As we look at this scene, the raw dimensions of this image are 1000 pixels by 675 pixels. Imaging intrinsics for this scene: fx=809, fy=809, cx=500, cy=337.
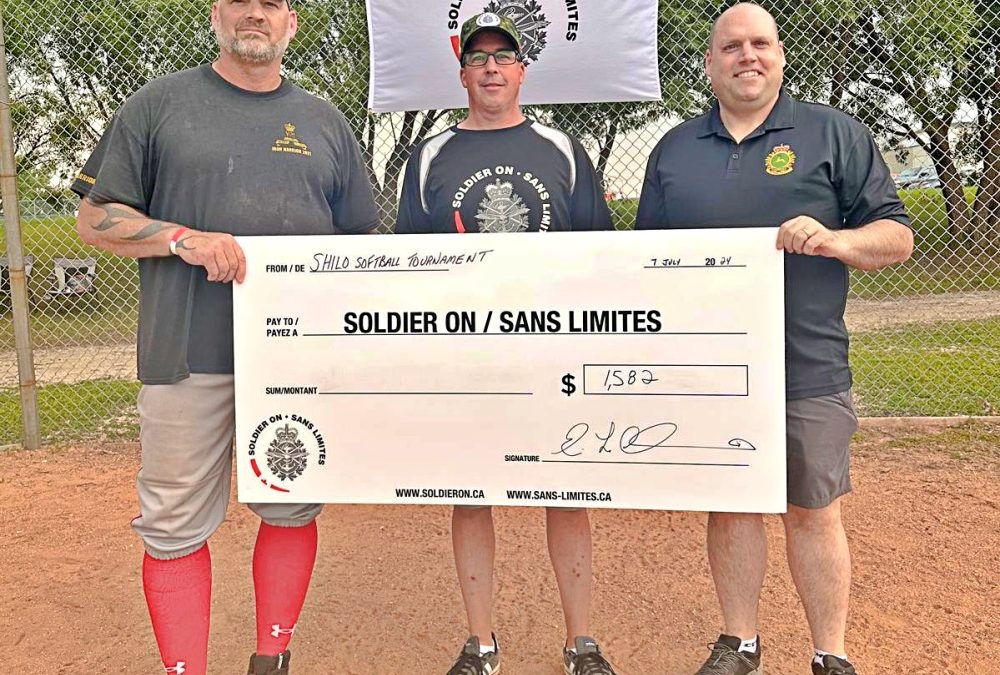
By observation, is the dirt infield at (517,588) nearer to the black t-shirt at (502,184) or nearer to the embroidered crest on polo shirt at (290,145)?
the black t-shirt at (502,184)

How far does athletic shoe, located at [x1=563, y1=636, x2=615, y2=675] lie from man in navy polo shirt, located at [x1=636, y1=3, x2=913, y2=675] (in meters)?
0.71

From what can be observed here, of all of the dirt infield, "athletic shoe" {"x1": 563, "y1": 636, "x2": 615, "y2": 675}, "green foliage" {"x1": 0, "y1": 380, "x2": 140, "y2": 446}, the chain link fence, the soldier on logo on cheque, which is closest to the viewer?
the soldier on logo on cheque

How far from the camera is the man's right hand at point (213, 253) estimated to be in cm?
239

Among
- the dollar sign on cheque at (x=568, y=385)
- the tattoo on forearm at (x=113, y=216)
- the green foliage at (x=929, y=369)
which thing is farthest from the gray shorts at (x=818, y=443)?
the green foliage at (x=929, y=369)

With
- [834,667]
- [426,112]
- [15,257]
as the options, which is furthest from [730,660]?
[15,257]

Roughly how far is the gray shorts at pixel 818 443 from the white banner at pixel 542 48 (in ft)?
8.92

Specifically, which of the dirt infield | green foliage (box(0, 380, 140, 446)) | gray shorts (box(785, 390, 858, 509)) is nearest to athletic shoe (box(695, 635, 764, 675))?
the dirt infield

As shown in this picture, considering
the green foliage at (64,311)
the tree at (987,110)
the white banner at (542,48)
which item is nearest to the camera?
the white banner at (542,48)

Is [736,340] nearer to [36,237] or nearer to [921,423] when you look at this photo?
[921,423]

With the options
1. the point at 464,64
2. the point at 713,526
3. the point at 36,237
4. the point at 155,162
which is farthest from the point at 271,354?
the point at 36,237

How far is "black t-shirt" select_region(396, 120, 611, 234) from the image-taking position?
2674mm

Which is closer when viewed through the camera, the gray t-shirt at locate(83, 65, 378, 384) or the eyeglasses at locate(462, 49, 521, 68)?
the gray t-shirt at locate(83, 65, 378, 384)

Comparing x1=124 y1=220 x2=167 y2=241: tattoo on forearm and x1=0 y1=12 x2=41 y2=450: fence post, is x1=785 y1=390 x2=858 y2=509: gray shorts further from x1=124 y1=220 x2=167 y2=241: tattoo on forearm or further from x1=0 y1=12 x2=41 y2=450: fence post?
x1=0 y1=12 x2=41 y2=450: fence post

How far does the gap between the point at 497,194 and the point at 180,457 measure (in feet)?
4.30
